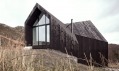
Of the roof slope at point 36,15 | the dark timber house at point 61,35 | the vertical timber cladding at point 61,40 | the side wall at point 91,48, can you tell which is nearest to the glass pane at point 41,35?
the dark timber house at point 61,35

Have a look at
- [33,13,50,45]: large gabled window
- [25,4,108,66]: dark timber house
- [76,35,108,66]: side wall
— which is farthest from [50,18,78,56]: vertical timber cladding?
[76,35,108,66]: side wall

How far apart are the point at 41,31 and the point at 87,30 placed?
368 centimetres

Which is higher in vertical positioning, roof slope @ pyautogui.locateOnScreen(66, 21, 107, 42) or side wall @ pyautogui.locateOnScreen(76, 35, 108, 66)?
roof slope @ pyautogui.locateOnScreen(66, 21, 107, 42)

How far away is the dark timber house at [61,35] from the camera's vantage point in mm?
17000

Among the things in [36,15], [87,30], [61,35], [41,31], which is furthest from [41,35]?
[87,30]

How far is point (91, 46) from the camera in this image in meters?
19.7

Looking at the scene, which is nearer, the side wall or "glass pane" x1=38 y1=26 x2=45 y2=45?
the side wall

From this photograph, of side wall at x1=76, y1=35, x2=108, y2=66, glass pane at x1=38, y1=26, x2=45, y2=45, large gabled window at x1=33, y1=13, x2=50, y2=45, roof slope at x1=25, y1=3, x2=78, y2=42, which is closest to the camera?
roof slope at x1=25, y1=3, x2=78, y2=42

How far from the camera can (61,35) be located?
55.8 ft

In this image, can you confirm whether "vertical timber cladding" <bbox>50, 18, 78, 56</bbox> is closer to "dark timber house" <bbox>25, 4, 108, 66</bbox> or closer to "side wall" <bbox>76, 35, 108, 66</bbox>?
"dark timber house" <bbox>25, 4, 108, 66</bbox>

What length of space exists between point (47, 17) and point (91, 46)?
13.4 ft

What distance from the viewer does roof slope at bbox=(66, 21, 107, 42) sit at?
18.9 metres

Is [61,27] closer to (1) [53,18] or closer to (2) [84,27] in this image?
(1) [53,18]

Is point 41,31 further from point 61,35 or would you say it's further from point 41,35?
point 61,35
